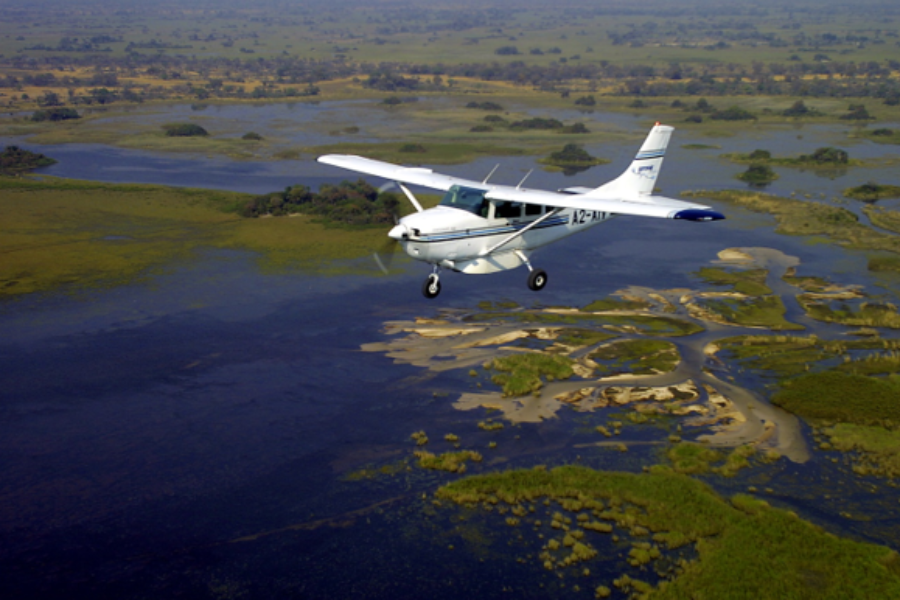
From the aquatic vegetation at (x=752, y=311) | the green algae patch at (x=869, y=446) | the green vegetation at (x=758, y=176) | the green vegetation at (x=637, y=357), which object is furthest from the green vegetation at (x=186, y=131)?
the green algae patch at (x=869, y=446)

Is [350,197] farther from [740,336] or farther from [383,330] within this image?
[740,336]

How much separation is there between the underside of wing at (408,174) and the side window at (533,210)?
2.21m

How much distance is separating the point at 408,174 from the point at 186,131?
84713 millimetres

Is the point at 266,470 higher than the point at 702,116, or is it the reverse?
the point at 702,116

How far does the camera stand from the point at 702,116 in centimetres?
12912

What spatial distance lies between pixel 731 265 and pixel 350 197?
34.2m

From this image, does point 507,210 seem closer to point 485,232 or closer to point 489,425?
point 485,232

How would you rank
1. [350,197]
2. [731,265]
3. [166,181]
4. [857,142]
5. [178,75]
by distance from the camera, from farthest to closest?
1. [178,75]
2. [857,142]
3. [166,181]
4. [350,197]
5. [731,265]

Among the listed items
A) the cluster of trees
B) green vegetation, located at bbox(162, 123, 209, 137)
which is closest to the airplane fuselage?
the cluster of trees

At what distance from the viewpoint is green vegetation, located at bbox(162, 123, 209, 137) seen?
11188cm

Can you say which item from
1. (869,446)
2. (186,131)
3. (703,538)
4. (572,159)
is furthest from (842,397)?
(186,131)

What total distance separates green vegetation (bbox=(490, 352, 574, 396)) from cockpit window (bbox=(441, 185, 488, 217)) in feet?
42.2

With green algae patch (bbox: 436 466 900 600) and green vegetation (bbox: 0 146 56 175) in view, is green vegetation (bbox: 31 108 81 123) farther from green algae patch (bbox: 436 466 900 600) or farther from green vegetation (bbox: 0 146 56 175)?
green algae patch (bbox: 436 466 900 600)

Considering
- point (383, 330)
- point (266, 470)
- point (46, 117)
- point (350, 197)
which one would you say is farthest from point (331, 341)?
point (46, 117)
